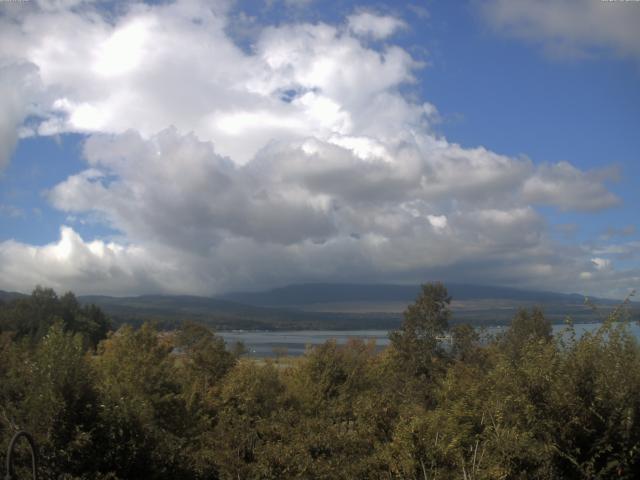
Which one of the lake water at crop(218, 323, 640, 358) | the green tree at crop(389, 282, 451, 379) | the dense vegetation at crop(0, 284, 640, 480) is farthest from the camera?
the green tree at crop(389, 282, 451, 379)

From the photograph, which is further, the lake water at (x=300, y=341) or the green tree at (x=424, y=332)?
the green tree at (x=424, y=332)

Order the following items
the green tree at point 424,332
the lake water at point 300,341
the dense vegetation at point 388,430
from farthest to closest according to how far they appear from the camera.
Answer: the green tree at point 424,332
the lake water at point 300,341
the dense vegetation at point 388,430

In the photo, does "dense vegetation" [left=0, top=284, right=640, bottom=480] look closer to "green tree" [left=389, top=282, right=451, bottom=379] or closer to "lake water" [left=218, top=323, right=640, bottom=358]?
"lake water" [left=218, top=323, right=640, bottom=358]

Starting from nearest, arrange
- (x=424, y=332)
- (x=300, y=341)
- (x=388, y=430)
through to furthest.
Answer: (x=388, y=430), (x=424, y=332), (x=300, y=341)

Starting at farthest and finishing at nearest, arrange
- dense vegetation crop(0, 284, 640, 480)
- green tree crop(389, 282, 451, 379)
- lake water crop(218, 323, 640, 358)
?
green tree crop(389, 282, 451, 379) → lake water crop(218, 323, 640, 358) → dense vegetation crop(0, 284, 640, 480)

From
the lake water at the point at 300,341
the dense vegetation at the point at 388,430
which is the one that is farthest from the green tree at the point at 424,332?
the dense vegetation at the point at 388,430

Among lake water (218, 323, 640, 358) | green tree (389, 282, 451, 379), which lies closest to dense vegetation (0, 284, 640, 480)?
lake water (218, 323, 640, 358)

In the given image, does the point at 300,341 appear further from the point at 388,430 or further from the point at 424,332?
the point at 388,430

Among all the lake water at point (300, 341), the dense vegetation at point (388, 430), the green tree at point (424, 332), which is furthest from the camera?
the green tree at point (424, 332)

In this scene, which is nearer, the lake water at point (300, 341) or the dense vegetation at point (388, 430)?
the dense vegetation at point (388, 430)

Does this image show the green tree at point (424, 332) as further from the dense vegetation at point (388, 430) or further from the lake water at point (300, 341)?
the dense vegetation at point (388, 430)

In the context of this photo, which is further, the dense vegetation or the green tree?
the green tree

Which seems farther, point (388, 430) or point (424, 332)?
point (424, 332)

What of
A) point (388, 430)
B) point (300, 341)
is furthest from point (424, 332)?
point (300, 341)
